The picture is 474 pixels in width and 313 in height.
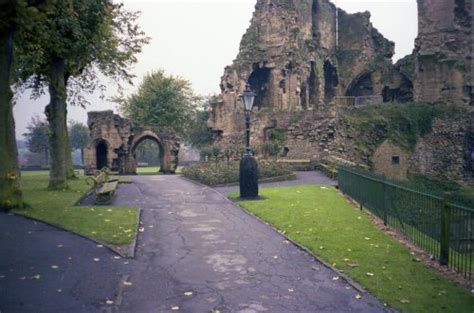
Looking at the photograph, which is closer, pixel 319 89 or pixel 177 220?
pixel 177 220

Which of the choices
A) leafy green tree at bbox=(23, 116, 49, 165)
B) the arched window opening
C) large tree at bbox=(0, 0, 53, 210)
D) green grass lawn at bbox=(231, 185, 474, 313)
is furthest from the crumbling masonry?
leafy green tree at bbox=(23, 116, 49, 165)

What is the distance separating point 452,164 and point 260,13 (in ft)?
62.9

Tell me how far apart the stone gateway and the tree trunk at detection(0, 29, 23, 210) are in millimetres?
21364

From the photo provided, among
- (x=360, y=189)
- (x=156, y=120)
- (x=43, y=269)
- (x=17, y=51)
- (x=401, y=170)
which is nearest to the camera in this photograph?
(x=43, y=269)

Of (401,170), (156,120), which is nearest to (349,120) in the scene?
(401,170)

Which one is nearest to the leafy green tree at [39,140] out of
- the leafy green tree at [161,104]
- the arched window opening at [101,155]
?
the leafy green tree at [161,104]

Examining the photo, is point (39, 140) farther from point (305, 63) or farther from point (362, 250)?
point (362, 250)

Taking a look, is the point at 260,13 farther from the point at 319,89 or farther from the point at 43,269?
the point at 43,269

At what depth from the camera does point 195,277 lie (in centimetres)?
784

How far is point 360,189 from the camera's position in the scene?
1477cm

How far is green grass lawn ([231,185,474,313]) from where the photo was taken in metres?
6.77

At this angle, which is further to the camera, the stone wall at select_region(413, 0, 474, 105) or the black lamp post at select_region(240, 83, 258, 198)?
the stone wall at select_region(413, 0, 474, 105)

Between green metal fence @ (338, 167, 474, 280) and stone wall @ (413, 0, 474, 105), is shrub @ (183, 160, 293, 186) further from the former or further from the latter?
stone wall @ (413, 0, 474, 105)

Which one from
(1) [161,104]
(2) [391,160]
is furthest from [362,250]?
(1) [161,104]
